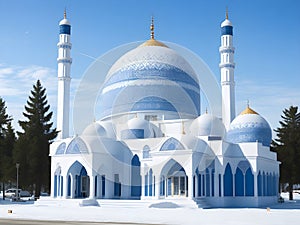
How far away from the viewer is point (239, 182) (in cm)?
3084

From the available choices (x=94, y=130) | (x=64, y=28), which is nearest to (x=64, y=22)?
(x=64, y=28)

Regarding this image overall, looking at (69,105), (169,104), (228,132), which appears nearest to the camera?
(228,132)

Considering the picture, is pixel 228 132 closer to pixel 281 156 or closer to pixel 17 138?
pixel 281 156

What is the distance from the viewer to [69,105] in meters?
39.6

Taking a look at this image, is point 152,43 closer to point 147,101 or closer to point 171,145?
point 147,101

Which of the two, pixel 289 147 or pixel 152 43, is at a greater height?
pixel 152 43

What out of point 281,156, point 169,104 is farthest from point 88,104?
point 281,156

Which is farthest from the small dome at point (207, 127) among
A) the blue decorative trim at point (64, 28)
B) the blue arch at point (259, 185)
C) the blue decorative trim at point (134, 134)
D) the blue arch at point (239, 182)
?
the blue decorative trim at point (64, 28)

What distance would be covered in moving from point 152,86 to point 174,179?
9785 mm

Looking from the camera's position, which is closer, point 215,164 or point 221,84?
point 215,164

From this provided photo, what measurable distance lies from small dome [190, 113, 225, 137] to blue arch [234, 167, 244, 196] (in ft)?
11.6

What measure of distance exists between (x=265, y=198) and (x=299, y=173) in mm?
11417

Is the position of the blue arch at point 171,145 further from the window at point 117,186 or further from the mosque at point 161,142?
the window at point 117,186

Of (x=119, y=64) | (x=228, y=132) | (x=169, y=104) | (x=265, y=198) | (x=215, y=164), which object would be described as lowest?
(x=265, y=198)
